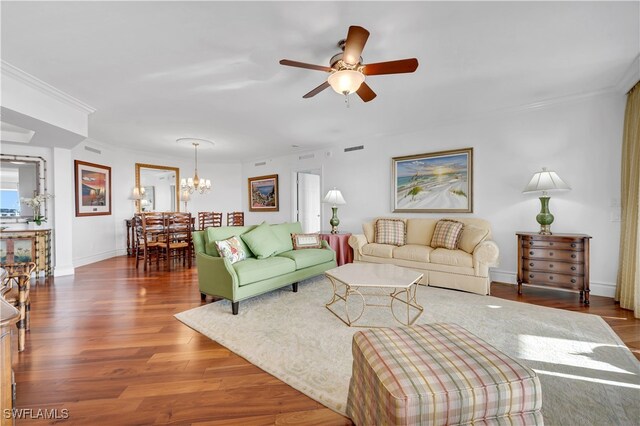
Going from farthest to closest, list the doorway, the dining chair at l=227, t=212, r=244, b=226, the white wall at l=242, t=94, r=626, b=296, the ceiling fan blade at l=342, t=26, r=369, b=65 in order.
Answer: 1. the dining chair at l=227, t=212, r=244, b=226
2. the doorway
3. the white wall at l=242, t=94, r=626, b=296
4. the ceiling fan blade at l=342, t=26, r=369, b=65

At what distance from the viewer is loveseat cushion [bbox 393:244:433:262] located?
3.90 m

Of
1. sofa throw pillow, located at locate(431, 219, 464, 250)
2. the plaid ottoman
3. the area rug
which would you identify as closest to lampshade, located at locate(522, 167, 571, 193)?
sofa throw pillow, located at locate(431, 219, 464, 250)

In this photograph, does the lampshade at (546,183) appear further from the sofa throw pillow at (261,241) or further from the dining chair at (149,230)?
the dining chair at (149,230)

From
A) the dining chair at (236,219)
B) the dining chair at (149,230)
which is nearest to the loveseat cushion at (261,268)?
the dining chair at (149,230)

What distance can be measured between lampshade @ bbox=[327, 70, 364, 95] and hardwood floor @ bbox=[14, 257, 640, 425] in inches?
88.0

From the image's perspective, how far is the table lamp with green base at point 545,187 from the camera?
3.37 m

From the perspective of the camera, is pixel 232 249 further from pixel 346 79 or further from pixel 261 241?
pixel 346 79

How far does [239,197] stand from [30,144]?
4.48 m

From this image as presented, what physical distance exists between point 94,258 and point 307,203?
479 centimetres

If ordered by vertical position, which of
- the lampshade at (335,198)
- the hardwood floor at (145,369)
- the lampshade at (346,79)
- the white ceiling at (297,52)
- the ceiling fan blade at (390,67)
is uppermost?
the white ceiling at (297,52)

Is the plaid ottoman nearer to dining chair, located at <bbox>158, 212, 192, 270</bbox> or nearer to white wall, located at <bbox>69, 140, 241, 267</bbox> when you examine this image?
dining chair, located at <bbox>158, 212, 192, 270</bbox>

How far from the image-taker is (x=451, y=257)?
3.65m

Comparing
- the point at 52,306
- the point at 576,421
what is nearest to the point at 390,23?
the point at 576,421

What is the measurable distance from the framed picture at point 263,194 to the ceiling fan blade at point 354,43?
541 cm
